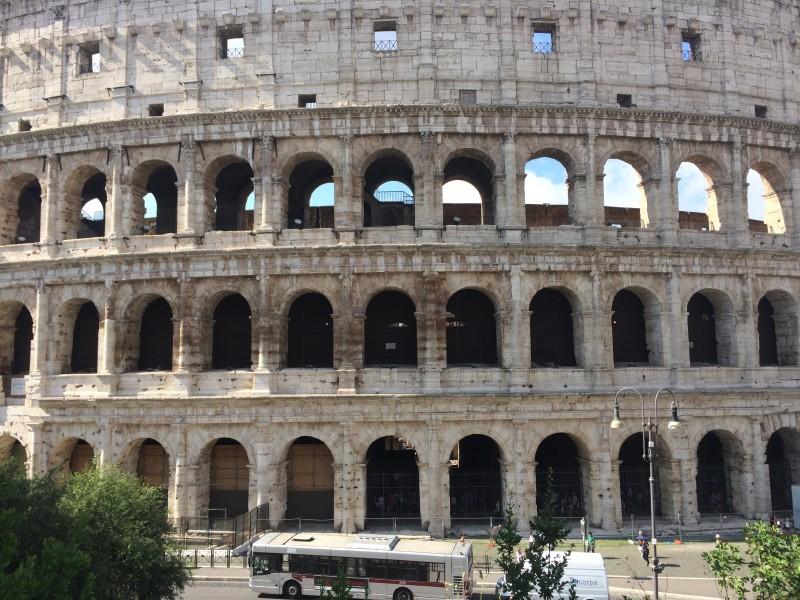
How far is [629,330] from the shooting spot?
25.6 metres

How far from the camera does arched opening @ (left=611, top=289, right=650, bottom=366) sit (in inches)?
1003

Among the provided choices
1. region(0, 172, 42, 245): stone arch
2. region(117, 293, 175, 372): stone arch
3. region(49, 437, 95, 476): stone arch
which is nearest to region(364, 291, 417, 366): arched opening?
region(117, 293, 175, 372): stone arch

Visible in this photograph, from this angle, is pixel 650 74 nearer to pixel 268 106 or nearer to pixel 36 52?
pixel 268 106

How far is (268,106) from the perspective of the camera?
2438 centimetres

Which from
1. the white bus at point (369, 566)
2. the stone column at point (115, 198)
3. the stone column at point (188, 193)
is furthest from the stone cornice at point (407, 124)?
the white bus at point (369, 566)

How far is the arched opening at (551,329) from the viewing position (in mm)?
25016

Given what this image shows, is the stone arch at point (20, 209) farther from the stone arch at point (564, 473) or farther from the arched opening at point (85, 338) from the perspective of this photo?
the stone arch at point (564, 473)

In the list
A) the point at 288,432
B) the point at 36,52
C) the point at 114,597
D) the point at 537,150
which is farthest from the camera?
the point at 36,52

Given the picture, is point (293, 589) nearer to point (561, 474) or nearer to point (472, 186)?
point (561, 474)

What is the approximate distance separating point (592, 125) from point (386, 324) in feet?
39.2

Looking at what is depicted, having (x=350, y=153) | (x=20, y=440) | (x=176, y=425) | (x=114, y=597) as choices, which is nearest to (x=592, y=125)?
(x=350, y=153)

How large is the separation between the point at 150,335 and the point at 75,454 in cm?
612

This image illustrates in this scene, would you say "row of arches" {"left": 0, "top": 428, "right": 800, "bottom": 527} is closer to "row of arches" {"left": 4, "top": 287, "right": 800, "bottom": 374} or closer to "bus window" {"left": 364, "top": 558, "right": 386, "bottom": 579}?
"row of arches" {"left": 4, "top": 287, "right": 800, "bottom": 374}

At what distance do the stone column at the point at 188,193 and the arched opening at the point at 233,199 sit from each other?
2.71 metres
